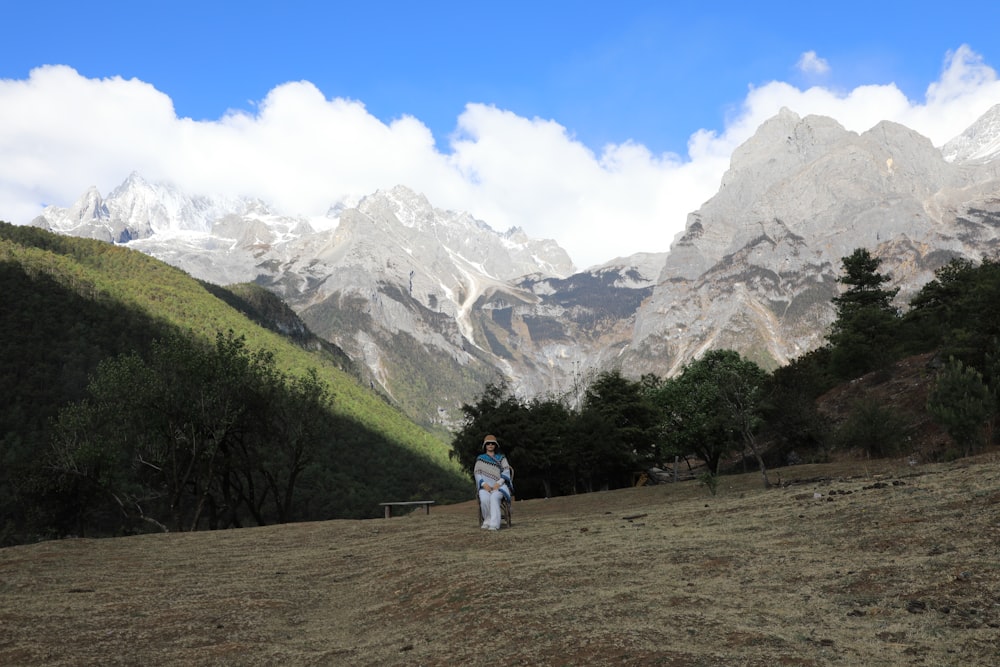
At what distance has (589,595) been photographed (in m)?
9.94

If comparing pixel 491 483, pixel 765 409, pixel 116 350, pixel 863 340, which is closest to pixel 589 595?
pixel 491 483

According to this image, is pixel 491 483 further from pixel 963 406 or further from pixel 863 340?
pixel 863 340

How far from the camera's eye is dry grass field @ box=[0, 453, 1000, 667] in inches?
289

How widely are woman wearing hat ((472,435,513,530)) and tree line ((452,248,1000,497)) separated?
1223 cm

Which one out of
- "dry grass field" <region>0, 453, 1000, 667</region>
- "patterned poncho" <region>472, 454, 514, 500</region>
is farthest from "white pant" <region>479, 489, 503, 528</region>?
"dry grass field" <region>0, 453, 1000, 667</region>

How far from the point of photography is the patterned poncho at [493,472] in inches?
774

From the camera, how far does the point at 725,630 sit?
7664 mm

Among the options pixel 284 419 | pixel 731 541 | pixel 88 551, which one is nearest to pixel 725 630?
pixel 731 541

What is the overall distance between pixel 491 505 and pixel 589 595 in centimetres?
986

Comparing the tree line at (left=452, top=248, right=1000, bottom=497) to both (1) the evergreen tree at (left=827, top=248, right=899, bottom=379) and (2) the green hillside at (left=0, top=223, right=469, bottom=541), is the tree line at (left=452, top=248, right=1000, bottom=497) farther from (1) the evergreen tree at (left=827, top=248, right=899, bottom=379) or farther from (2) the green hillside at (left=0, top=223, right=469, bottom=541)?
(2) the green hillside at (left=0, top=223, right=469, bottom=541)

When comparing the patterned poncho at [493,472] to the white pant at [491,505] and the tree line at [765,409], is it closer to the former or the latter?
the white pant at [491,505]

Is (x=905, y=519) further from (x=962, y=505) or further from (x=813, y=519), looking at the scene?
(x=813, y=519)

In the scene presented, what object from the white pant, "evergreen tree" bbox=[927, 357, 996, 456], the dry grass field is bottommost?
the dry grass field

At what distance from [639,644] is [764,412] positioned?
38.4 metres
